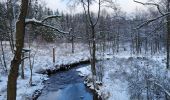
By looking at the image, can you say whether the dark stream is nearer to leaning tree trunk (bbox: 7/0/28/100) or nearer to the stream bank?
the stream bank

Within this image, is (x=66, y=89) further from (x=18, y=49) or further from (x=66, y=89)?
(x=18, y=49)

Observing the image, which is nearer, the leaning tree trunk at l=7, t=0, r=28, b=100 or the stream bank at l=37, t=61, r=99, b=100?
the leaning tree trunk at l=7, t=0, r=28, b=100

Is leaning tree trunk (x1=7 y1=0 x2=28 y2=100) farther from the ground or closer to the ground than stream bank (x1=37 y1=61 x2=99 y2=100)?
farther from the ground

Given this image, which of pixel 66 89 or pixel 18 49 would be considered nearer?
pixel 18 49

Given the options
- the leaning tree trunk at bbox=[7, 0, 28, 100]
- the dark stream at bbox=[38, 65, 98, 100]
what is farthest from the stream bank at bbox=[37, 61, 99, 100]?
the leaning tree trunk at bbox=[7, 0, 28, 100]

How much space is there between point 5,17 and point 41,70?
9832mm

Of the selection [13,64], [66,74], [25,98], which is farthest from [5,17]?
[13,64]

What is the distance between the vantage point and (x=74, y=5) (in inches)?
786

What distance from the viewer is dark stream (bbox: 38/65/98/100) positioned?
2053cm

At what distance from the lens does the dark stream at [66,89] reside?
20.5 m

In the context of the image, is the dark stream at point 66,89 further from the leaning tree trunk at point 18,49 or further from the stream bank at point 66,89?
the leaning tree trunk at point 18,49

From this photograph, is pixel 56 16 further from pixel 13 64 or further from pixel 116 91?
pixel 116 91

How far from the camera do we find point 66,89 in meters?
23.8

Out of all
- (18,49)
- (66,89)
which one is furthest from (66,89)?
(18,49)
